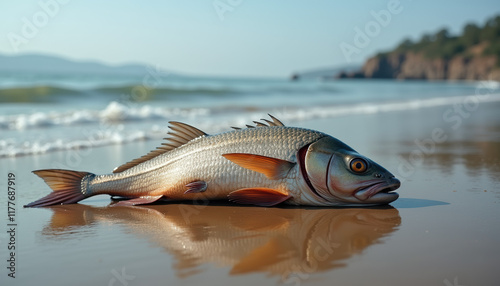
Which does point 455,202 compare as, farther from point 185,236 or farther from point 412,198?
point 185,236

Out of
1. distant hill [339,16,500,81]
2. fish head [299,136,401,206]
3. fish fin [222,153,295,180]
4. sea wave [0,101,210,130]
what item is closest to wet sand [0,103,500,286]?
fish head [299,136,401,206]

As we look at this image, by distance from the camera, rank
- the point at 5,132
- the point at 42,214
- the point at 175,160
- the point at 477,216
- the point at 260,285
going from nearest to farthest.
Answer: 1. the point at 260,285
2. the point at 477,216
3. the point at 42,214
4. the point at 175,160
5. the point at 5,132

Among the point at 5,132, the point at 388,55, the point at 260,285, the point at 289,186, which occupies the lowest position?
the point at 260,285

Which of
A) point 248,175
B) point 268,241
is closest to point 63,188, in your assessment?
point 248,175

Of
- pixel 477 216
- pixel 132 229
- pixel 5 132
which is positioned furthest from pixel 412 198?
pixel 5 132

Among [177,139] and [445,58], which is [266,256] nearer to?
[177,139]

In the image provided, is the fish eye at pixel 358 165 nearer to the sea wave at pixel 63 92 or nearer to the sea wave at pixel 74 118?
the sea wave at pixel 74 118

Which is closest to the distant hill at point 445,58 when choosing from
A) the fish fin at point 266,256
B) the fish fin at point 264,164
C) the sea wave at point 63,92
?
the sea wave at point 63,92

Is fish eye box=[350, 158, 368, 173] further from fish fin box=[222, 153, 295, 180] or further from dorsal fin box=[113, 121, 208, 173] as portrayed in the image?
dorsal fin box=[113, 121, 208, 173]
